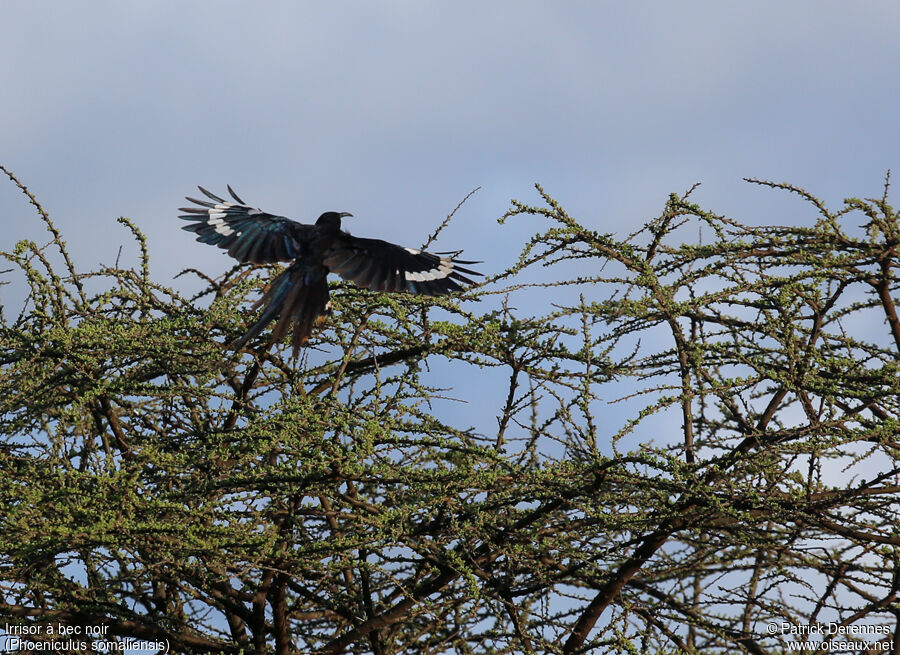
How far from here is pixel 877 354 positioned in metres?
4.19

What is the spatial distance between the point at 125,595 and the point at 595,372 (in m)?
2.61

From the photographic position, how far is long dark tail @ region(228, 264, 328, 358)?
13.9 feet

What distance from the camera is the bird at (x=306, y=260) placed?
14.0ft

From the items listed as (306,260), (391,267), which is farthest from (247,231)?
(391,267)

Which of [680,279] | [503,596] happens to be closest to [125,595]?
[503,596]

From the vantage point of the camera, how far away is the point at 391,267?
14.6ft
